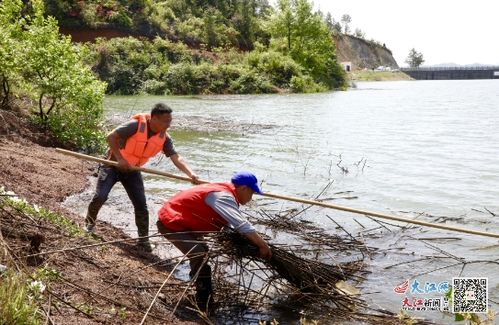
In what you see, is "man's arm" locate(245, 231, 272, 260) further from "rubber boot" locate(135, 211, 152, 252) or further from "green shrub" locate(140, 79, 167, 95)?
"green shrub" locate(140, 79, 167, 95)

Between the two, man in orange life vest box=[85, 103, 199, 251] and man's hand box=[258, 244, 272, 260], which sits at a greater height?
man in orange life vest box=[85, 103, 199, 251]

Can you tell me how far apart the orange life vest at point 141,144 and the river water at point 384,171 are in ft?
4.47

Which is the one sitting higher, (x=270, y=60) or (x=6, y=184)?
(x=270, y=60)

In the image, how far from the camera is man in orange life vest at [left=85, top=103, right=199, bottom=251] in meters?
5.59

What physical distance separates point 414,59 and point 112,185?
13030 cm

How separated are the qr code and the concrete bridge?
9773 centimetres

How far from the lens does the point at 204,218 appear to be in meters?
4.65

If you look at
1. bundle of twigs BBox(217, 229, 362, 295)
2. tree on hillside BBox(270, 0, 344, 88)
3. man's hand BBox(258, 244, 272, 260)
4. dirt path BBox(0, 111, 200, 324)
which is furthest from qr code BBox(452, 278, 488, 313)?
tree on hillside BBox(270, 0, 344, 88)

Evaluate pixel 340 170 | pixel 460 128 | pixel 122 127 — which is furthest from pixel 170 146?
pixel 460 128

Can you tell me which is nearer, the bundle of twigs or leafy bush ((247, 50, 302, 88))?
the bundle of twigs

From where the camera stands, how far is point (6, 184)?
6641 mm

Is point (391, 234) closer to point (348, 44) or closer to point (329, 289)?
point (329, 289)

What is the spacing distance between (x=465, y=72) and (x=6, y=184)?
104m

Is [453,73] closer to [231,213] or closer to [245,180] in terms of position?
[245,180]
